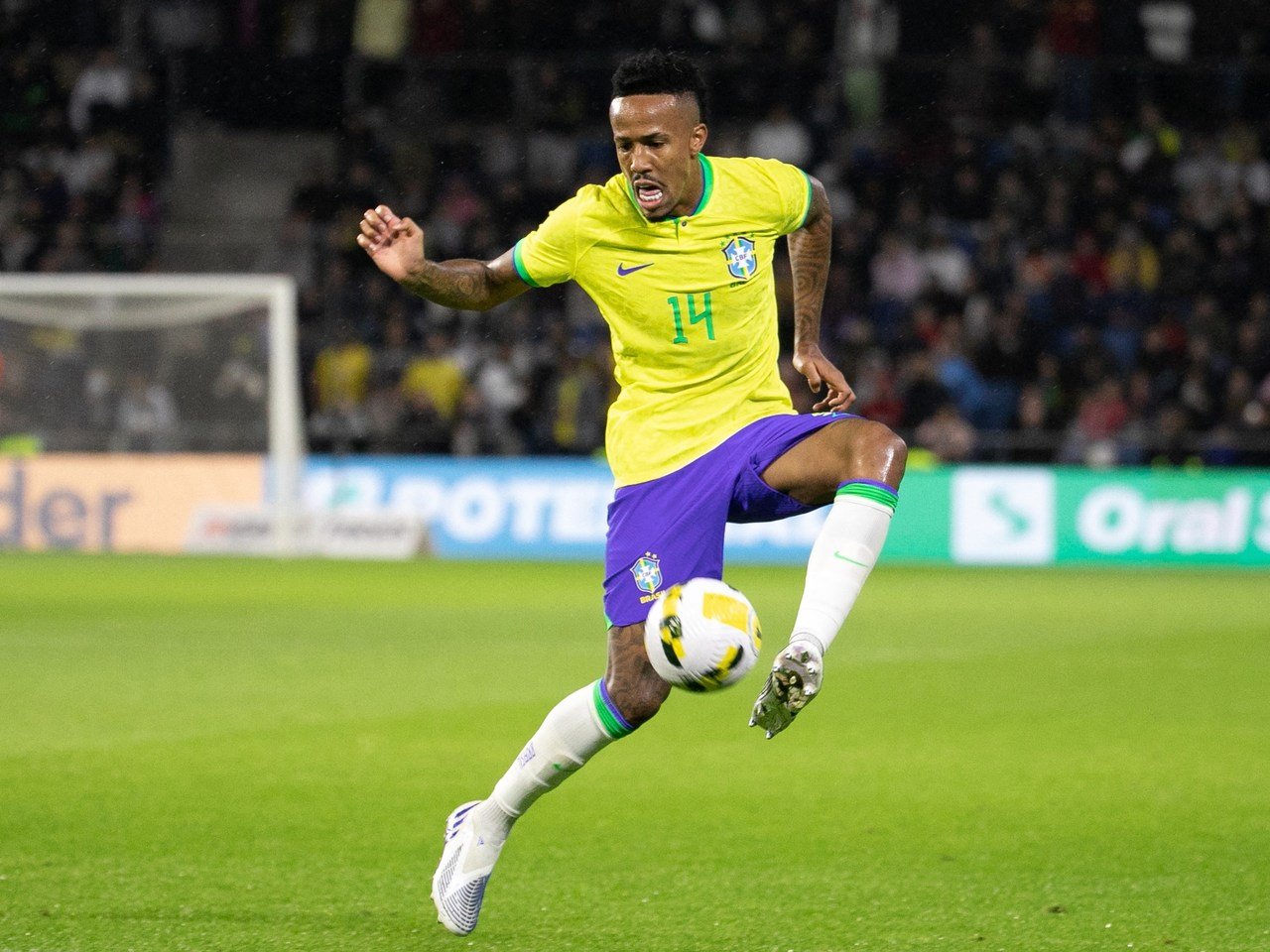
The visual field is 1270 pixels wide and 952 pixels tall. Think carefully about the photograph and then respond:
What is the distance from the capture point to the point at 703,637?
14.3 feet

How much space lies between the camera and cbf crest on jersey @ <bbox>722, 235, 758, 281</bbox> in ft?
17.1

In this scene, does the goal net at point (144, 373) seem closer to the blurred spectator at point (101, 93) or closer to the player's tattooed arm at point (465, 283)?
the blurred spectator at point (101, 93)

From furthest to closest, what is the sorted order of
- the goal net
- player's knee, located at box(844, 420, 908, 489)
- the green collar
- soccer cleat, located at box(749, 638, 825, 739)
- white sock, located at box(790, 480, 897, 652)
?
the goal net, the green collar, player's knee, located at box(844, 420, 908, 489), white sock, located at box(790, 480, 897, 652), soccer cleat, located at box(749, 638, 825, 739)

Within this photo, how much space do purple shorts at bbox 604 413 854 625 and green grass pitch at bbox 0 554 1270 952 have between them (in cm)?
86

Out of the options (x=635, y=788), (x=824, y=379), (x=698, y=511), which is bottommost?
(x=635, y=788)

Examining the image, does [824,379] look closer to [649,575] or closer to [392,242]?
[649,575]

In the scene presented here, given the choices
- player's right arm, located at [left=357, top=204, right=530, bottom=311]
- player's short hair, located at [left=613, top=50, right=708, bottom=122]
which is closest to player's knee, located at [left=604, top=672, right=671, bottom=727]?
player's right arm, located at [left=357, top=204, right=530, bottom=311]

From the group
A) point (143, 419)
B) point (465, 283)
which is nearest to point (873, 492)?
point (465, 283)

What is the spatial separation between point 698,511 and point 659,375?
436 mm

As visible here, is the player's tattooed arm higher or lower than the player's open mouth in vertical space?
lower

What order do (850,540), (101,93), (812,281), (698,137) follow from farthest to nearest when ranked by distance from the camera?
(101,93) < (812,281) < (698,137) < (850,540)

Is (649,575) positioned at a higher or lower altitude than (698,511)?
lower

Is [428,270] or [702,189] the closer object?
[428,270]

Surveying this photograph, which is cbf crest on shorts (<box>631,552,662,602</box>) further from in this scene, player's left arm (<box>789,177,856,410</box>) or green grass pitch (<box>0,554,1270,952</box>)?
green grass pitch (<box>0,554,1270,952</box>)
